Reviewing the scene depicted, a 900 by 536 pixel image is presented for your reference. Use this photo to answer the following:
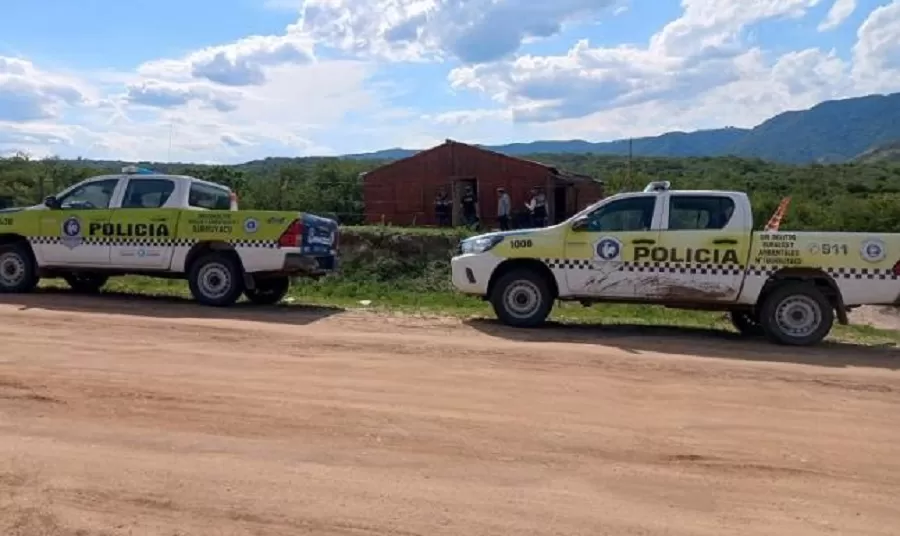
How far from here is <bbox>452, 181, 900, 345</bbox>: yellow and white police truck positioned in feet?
36.0

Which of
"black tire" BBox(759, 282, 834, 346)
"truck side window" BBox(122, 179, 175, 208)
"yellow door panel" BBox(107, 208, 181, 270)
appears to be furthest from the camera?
"truck side window" BBox(122, 179, 175, 208)

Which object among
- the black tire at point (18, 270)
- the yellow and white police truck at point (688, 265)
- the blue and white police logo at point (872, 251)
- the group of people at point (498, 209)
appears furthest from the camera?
the group of people at point (498, 209)

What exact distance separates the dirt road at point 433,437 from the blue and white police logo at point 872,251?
3.87 feet

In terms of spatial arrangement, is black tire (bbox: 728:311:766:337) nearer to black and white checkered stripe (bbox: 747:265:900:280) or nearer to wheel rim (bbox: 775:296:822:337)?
wheel rim (bbox: 775:296:822:337)

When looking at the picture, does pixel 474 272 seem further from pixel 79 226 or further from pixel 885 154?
pixel 885 154

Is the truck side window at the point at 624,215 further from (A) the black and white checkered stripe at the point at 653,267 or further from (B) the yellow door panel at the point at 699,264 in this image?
(A) the black and white checkered stripe at the point at 653,267

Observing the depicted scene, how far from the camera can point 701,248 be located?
11.4 metres

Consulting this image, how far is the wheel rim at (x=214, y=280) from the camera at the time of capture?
526 inches

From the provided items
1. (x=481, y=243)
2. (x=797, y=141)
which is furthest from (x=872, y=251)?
(x=797, y=141)

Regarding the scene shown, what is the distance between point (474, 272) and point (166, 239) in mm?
4767

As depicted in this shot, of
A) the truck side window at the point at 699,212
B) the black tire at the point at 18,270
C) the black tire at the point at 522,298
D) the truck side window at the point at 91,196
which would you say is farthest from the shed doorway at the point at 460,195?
the truck side window at the point at 699,212

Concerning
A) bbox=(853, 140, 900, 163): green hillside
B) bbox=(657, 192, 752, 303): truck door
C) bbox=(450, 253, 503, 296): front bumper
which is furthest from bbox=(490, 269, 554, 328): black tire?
bbox=(853, 140, 900, 163): green hillside

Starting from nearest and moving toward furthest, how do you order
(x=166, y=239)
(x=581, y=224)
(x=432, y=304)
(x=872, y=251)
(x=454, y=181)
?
(x=872, y=251) < (x=581, y=224) < (x=166, y=239) < (x=432, y=304) < (x=454, y=181)

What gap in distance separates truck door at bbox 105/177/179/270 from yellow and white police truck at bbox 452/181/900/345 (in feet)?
14.8
